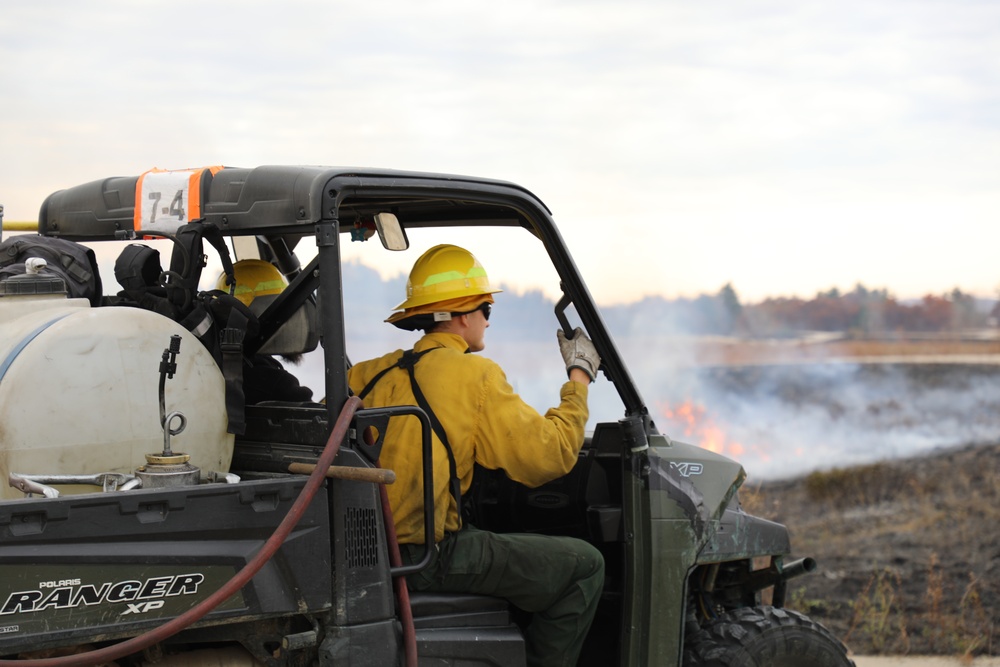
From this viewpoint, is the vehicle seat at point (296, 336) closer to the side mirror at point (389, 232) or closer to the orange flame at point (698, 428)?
the side mirror at point (389, 232)

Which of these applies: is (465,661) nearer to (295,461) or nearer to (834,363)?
(295,461)

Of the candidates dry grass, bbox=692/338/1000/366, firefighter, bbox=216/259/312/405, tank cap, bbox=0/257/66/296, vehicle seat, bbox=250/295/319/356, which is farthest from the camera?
dry grass, bbox=692/338/1000/366

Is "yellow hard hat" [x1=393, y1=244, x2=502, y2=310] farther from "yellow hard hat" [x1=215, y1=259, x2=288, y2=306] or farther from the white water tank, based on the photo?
the white water tank

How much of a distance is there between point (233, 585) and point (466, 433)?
1.11 m

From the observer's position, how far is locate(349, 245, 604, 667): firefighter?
12.5ft

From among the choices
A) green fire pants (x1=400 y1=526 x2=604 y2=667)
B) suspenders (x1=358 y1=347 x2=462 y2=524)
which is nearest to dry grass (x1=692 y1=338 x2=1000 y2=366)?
green fire pants (x1=400 y1=526 x2=604 y2=667)

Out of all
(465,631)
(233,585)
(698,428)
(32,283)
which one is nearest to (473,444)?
(465,631)

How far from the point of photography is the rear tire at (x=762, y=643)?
448 centimetres

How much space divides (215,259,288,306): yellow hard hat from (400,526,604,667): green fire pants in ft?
4.24

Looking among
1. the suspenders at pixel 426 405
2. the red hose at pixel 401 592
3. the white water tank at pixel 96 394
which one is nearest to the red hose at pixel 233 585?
the red hose at pixel 401 592

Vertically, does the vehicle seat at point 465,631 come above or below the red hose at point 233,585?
below

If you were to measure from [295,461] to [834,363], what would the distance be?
70.0ft

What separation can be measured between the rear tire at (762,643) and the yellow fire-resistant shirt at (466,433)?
45.6 inches

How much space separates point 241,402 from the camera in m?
3.54
